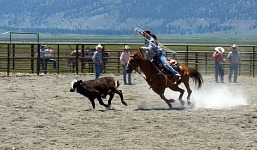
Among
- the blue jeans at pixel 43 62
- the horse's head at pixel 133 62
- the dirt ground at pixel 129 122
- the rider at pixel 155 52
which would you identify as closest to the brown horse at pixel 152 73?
the horse's head at pixel 133 62

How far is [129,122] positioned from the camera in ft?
42.0

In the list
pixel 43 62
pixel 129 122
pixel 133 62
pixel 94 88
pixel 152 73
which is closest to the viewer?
pixel 129 122

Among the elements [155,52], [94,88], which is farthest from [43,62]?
[94,88]

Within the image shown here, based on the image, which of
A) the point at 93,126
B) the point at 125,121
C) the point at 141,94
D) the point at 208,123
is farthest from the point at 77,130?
the point at 141,94

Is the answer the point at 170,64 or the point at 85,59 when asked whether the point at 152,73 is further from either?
the point at 85,59

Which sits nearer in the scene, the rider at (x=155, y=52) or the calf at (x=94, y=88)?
the calf at (x=94, y=88)

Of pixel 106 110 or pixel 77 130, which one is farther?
pixel 106 110

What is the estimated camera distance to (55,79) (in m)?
24.4

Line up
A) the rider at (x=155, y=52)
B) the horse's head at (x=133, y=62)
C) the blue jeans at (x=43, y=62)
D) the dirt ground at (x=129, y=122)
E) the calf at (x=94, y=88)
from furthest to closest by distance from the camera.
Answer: the blue jeans at (x=43, y=62)
the horse's head at (x=133, y=62)
the rider at (x=155, y=52)
the calf at (x=94, y=88)
the dirt ground at (x=129, y=122)

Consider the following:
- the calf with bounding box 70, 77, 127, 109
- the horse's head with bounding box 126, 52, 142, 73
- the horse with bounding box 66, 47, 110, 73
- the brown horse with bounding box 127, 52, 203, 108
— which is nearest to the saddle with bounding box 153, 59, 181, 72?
the brown horse with bounding box 127, 52, 203, 108

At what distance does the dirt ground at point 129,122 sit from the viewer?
34.7 feet

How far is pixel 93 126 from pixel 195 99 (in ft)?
17.6

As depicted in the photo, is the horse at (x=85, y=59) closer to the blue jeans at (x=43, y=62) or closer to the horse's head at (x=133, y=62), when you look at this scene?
the blue jeans at (x=43, y=62)

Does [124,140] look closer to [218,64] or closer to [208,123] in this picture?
[208,123]
